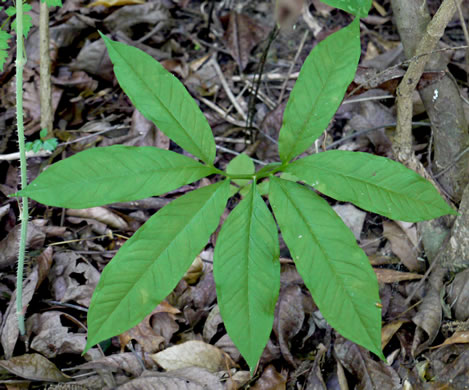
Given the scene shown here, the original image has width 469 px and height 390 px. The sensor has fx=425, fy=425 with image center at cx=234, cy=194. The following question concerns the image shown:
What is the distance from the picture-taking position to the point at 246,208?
1307mm

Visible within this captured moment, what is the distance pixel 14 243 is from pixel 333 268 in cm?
141

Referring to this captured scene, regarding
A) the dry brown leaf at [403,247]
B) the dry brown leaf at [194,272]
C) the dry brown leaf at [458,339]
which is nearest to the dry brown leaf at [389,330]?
the dry brown leaf at [458,339]

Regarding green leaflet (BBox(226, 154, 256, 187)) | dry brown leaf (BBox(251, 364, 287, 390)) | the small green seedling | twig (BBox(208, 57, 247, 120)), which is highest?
twig (BBox(208, 57, 247, 120))

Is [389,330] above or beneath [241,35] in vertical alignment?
beneath

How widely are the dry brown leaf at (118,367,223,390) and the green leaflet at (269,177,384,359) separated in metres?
0.61

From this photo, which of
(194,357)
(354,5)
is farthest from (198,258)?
(354,5)

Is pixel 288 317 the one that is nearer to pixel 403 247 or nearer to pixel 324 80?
pixel 403 247

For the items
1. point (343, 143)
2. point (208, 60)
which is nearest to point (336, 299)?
point (343, 143)

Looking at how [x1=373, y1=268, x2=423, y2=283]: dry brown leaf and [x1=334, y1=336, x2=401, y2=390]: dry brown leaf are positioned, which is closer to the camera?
[x1=334, y1=336, x2=401, y2=390]: dry brown leaf

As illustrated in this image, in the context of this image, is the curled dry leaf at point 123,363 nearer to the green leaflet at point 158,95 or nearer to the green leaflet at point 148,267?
the green leaflet at point 148,267

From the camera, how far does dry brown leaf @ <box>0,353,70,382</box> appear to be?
1543 mm

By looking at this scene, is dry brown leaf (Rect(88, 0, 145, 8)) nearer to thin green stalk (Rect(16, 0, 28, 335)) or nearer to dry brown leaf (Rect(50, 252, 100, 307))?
thin green stalk (Rect(16, 0, 28, 335))

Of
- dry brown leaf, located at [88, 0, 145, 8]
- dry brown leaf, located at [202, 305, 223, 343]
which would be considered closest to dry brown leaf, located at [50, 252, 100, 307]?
dry brown leaf, located at [202, 305, 223, 343]

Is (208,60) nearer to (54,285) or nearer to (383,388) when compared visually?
(54,285)
